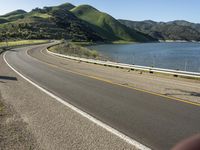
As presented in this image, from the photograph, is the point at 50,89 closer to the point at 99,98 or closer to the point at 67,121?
the point at 99,98

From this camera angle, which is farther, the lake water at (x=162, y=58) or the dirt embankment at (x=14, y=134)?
the lake water at (x=162, y=58)

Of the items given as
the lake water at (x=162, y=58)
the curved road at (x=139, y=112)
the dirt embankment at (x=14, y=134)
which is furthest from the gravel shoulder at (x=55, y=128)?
the lake water at (x=162, y=58)

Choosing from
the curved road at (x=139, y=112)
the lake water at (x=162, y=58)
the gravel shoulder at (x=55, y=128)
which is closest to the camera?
the gravel shoulder at (x=55, y=128)

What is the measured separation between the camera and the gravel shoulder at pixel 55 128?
21.0 ft

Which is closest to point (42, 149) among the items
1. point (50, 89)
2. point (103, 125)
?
point (103, 125)

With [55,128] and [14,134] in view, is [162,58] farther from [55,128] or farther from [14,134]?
[14,134]

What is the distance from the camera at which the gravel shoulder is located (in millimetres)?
6395

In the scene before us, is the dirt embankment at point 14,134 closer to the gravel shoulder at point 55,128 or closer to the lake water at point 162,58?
the gravel shoulder at point 55,128

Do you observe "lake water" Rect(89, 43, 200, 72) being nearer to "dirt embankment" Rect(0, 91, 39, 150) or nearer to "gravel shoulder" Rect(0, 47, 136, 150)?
"gravel shoulder" Rect(0, 47, 136, 150)

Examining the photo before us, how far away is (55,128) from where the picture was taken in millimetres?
7676

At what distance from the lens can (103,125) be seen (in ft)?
25.9

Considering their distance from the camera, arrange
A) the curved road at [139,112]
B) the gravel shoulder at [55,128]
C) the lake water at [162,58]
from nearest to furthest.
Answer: the gravel shoulder at [55,128] < the curved road at [139,112] < the lake water at [162,58]

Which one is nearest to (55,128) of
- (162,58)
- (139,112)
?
(139,112)

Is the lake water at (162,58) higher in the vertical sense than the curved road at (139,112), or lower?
lower
